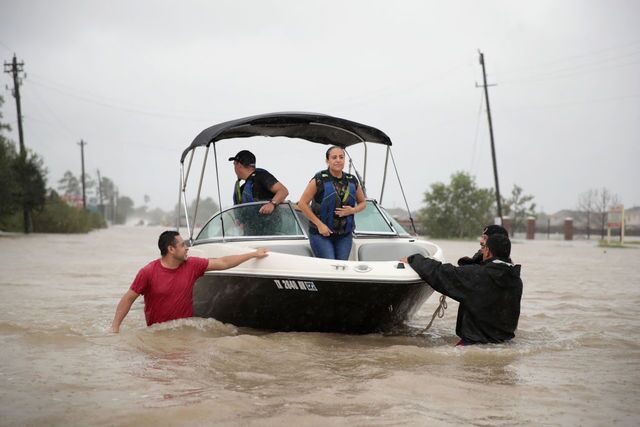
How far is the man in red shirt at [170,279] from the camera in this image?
6834 mm

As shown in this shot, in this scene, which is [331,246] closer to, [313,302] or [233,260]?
[313,302]

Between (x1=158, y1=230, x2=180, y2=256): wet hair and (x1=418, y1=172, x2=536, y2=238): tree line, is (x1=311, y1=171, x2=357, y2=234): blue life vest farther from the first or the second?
(x1=418, y1=172, x2=536, y2=238): tree line

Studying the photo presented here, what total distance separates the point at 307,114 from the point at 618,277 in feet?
32.2

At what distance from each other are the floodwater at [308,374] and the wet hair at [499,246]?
2.80 ft

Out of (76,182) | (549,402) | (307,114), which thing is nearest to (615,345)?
(549,402)

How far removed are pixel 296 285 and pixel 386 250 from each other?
1.86m

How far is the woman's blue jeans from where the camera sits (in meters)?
7.48

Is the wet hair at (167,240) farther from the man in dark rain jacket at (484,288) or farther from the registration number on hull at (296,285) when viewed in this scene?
the man in dark rain jacket at (484,288)

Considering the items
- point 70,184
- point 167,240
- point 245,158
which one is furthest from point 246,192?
point 70,184

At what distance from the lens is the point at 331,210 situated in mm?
7496

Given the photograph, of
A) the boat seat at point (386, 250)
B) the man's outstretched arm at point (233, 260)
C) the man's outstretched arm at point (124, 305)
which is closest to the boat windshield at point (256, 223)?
the boat seat at point (386, 250)

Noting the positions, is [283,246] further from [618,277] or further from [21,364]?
[618,277]

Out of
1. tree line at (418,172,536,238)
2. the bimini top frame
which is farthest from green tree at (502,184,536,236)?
the bimini top frame

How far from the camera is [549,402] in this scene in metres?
4.82
